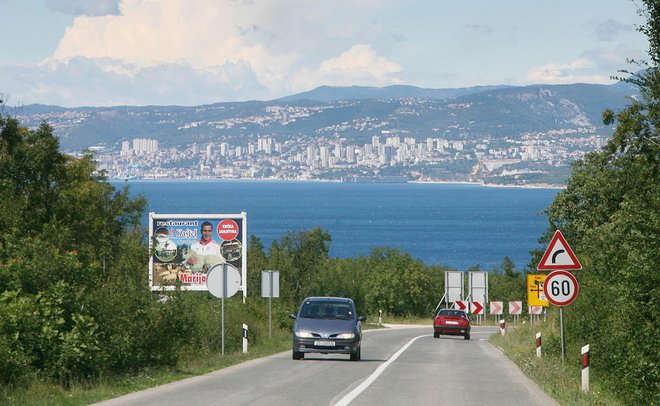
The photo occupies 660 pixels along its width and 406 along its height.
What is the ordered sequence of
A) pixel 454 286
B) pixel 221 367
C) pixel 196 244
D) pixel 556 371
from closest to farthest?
1. pixel 556 371
2. pixel 221 367
3. pixel 196 244
4. pixel 454 286

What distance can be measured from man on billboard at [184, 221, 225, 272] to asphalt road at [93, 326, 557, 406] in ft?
47.7

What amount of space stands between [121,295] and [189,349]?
5858mm

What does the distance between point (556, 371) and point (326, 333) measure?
6252 millimetres

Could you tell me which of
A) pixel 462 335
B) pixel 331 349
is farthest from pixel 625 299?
pixel 462 335

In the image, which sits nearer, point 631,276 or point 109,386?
point 631,276

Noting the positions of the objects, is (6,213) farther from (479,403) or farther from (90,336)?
(479,403)

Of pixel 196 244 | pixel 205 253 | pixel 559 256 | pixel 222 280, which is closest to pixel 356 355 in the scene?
pixel 222 280

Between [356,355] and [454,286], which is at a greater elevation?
[454,286]

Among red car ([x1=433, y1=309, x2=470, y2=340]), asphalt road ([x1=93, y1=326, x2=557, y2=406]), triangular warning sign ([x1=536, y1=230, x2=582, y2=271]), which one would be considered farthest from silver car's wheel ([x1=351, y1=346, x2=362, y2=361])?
red car ([x1=433, y1=309, x2=470, y2=340])

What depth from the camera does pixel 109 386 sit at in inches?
725

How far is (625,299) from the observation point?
16.1 meters

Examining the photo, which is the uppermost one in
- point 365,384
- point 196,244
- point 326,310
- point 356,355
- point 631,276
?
point 196,244

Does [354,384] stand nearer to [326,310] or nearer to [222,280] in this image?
[326,310]

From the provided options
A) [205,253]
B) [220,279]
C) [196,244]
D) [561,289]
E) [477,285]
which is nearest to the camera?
[561,289]
